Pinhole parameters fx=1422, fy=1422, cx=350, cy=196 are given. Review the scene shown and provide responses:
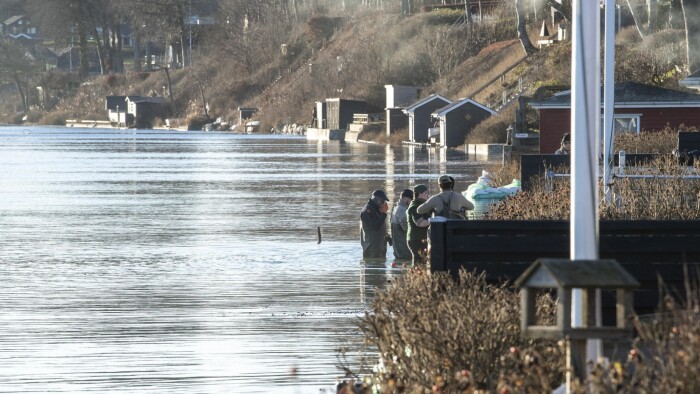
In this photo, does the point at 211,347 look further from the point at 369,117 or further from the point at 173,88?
the point at 173,88

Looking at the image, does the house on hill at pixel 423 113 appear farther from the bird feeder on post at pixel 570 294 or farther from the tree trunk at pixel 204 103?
the bird feeder on post at pixel 570 294

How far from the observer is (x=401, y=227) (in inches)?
811

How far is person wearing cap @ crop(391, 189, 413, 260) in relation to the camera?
20.3 metres

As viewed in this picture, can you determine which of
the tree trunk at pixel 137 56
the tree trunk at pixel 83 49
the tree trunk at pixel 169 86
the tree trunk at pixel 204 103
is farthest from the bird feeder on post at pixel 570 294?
the tree trunk at pixel 137 56

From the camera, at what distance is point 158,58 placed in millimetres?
181125

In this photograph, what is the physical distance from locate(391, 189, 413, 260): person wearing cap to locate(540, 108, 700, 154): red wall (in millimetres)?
22359

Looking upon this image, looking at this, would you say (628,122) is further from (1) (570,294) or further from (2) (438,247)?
(1) (570,294)

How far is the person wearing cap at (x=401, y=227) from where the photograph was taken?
20281mm

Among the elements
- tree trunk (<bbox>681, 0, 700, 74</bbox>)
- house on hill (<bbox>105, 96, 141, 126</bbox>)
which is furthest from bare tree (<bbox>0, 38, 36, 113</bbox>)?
tree trunk (<bbox>681, 0, 700, 74</bbox>)

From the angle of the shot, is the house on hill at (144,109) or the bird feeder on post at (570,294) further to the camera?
the house on hill at (144,109)

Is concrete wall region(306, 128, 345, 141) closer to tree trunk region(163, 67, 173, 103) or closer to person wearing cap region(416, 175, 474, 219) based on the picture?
tree trunk region(163, 67, 173, 103)

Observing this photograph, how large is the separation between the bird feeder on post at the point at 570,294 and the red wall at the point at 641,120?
116ft

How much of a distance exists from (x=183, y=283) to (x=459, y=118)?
187ft

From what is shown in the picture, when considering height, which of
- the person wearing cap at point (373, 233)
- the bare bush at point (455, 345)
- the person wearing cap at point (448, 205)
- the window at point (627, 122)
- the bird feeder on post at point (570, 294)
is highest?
the window at point (627, 122)
